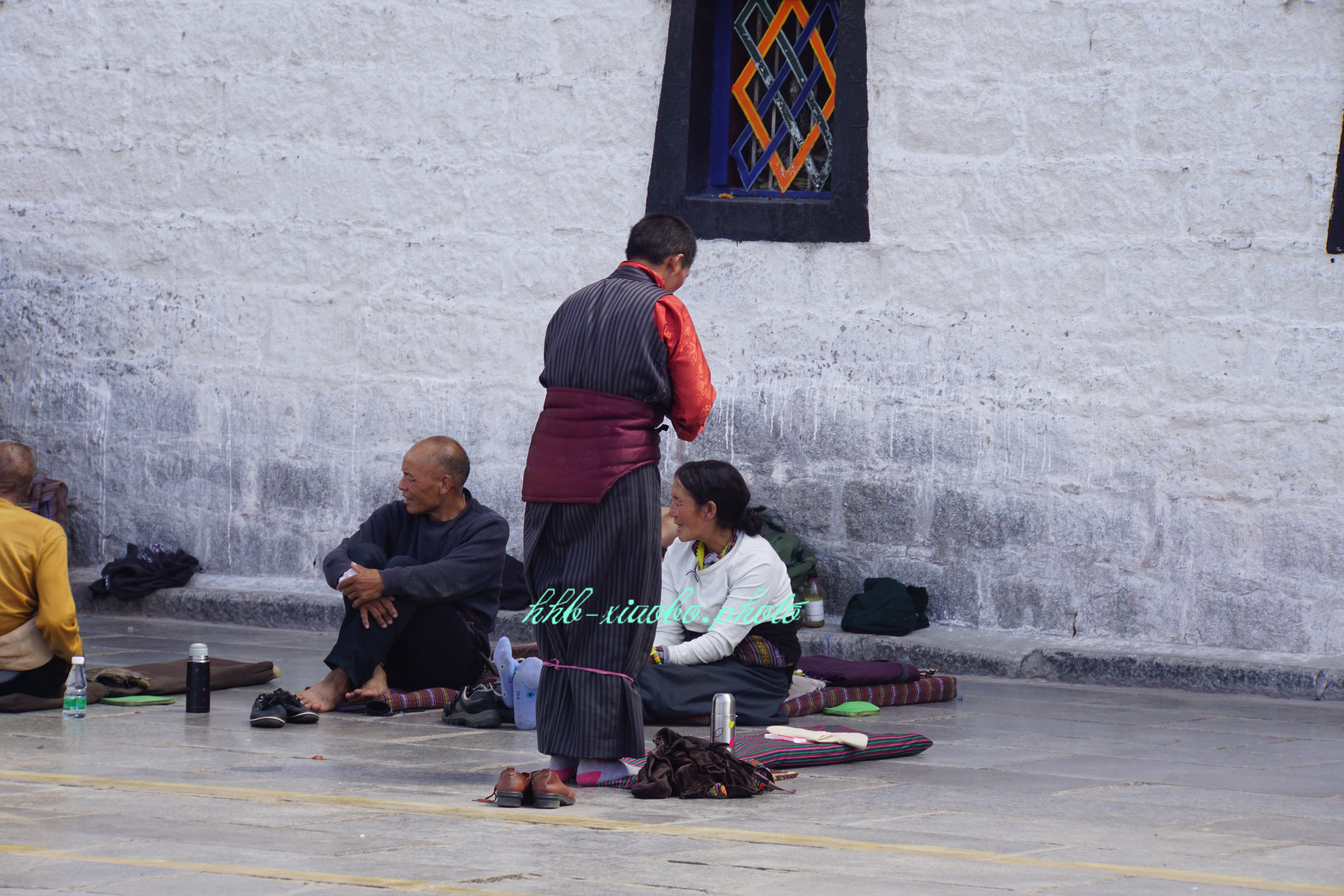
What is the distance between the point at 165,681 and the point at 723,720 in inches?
119

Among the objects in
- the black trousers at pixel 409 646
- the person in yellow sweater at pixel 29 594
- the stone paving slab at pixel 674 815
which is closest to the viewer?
the stone paving slab at pixel 674 815

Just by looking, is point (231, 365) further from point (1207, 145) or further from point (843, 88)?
point (1207, 145)

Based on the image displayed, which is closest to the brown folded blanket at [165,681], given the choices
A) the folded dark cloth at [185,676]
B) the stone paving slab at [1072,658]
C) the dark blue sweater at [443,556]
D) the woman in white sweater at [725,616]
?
the folded dark cloth at [185,676]

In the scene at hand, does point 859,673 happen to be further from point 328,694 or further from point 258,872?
point 258,872

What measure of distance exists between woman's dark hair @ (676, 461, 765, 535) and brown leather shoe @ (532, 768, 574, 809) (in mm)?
1937

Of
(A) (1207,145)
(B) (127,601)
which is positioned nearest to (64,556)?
(B) (127,601)

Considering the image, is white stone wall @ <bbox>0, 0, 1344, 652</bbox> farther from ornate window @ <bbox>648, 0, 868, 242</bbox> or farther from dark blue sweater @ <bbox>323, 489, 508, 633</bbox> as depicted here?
dark blue sweater @ <bbox>323, 489, 508, 633</bbox>

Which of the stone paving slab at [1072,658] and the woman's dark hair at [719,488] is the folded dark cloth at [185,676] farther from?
the woman's dark hair at [719,488]

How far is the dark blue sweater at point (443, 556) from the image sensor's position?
25.4 ft

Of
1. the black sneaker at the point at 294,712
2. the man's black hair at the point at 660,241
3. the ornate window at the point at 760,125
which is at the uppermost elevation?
the ornate window at the point at 760,125

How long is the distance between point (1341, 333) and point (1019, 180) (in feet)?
5.83

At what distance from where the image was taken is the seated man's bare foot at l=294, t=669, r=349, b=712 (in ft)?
25.2

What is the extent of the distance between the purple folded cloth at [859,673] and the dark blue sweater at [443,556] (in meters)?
1.42

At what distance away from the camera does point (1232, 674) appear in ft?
28.4
